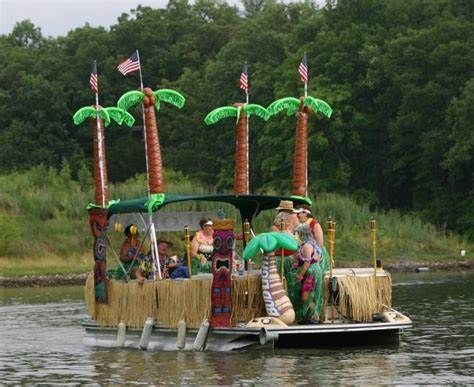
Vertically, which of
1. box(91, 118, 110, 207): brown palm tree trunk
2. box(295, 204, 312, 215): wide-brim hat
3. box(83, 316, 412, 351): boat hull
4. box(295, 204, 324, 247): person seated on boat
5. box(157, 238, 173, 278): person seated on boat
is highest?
box(91, 118, 110, 207): brown palm tree trunk

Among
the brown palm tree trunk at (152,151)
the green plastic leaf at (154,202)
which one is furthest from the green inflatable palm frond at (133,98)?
the green plastic leaf at (154,202)

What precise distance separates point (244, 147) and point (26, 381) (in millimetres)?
8541

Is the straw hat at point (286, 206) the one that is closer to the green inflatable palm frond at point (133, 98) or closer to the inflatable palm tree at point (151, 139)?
the inflatable palm tree at point (151, 139)

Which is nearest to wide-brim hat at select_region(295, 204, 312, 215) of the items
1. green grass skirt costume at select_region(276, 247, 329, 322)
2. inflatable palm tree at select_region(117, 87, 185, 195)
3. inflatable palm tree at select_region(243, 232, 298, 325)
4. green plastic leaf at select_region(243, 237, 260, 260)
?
green grass skirt costume at select_region(276, 247, 329, 322)

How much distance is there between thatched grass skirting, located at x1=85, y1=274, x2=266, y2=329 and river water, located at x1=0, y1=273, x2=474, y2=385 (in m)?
0.69

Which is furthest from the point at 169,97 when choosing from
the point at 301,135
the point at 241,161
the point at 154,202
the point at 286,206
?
the point at 286,206

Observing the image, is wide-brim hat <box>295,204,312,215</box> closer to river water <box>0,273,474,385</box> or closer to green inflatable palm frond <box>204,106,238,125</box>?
river water <box>0,273,474,385</box>

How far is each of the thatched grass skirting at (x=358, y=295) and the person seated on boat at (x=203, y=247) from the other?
10.2 ft

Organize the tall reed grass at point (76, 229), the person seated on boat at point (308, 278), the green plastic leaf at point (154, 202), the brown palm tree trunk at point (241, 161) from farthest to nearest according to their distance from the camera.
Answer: the tall reed grass at point (76, 229) → the brown palm tree trunk at point (241, 161) → the green plastic leaf at point (154, 202) → the person seated on boat at point (308, 278)

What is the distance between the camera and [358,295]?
26.6 metres

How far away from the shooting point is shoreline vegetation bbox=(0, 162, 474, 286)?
59812 millimetres

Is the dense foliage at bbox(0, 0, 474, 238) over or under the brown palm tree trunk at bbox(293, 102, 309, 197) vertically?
over

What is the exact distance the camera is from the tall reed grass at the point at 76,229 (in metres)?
60.8

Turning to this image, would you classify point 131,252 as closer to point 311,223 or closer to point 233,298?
point 233,298
